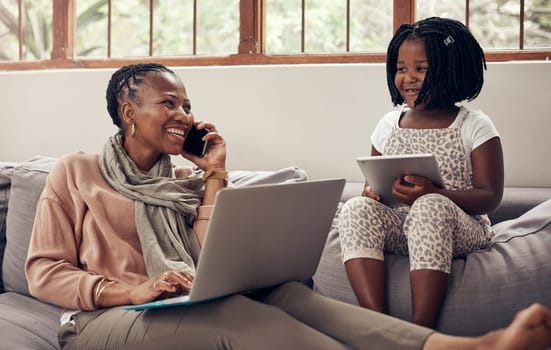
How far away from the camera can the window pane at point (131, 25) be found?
10.6 ft

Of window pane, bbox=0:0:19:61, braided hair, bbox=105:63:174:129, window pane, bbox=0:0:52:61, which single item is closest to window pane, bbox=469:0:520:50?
braided hair, bbox=105:63:174:129

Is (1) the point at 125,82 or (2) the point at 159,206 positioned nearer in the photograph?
(2) the point at 159,206

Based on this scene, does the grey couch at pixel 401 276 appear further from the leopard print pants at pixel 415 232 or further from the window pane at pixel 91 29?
the window pane at pixel 91 29

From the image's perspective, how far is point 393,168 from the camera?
6.61ft

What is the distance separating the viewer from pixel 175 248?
6.22 feet

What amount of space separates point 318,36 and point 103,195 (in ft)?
4.46

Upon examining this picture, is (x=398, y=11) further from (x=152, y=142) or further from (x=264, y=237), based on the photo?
(x=264, y=237)

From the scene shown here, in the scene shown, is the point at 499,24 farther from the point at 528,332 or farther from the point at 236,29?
the point at 528,332

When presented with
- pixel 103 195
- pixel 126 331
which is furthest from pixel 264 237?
A: pixel 103 195

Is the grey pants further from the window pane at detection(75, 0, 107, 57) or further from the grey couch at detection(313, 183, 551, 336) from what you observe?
the window pane at detection(75, 0, 107, 57)

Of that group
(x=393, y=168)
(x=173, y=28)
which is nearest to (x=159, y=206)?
(x=393, y=168)

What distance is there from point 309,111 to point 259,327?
4.73ft

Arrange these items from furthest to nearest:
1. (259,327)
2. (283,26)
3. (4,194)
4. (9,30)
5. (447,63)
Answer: (9,30) < (283,26) < (4,194) < (447,63) < (259,327)

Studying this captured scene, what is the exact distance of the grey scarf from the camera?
1.85 metres
